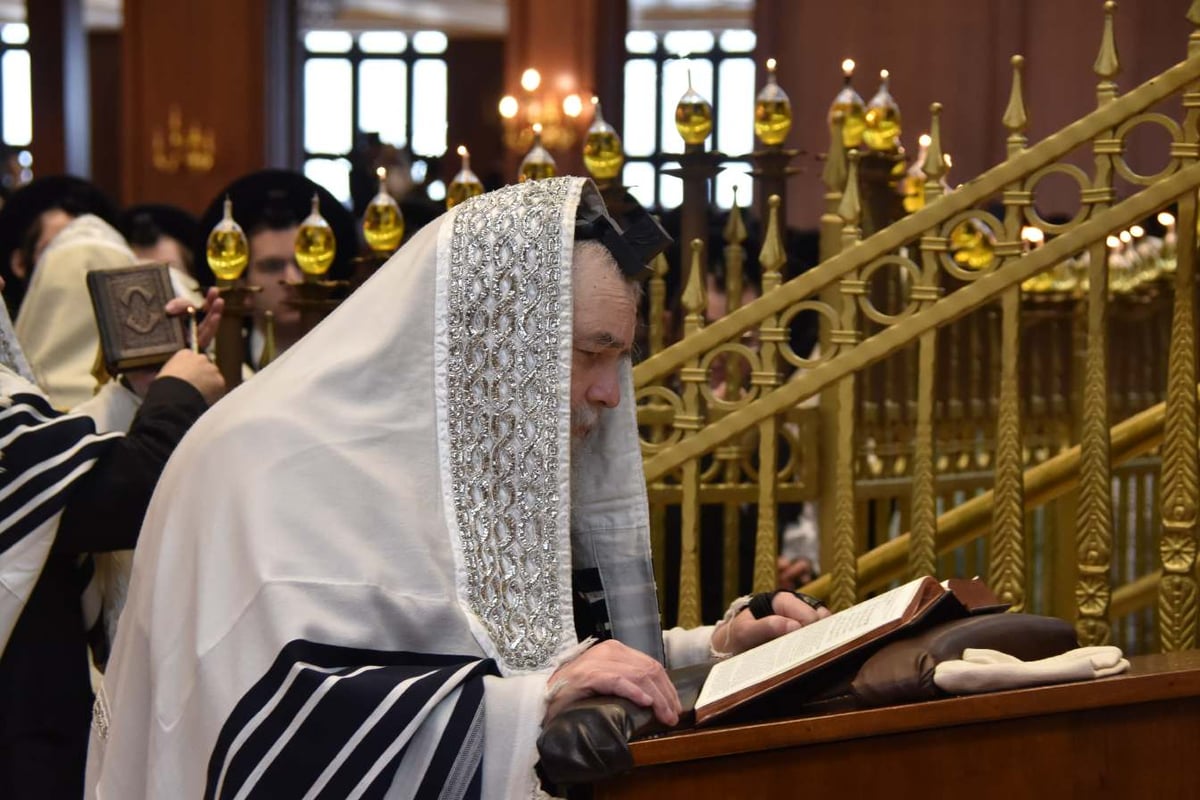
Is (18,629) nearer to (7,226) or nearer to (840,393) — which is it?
(840,393)

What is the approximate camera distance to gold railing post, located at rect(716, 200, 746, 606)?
439 cm

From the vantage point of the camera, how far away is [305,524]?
88.9 inches

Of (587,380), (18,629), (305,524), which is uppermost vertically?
(587,380)

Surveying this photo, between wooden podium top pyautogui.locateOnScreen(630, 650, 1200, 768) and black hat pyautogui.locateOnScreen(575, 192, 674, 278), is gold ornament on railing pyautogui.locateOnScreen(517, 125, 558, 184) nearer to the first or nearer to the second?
black hat pyautogui.locateOnScreen(575, 192, 674, 278)

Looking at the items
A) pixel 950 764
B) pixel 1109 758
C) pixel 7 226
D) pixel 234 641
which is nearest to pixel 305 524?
pixel 234 641

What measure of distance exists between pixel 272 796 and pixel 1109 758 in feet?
3.57

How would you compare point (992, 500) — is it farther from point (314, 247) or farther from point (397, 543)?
point (397, 543)

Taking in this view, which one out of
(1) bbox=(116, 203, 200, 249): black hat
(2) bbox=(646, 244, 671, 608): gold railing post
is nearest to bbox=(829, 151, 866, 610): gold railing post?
(2) bbox=(646, 244, 671, 608): gold railing post

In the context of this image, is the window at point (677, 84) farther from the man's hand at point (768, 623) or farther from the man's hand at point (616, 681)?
the man's hand at point (616, 681)

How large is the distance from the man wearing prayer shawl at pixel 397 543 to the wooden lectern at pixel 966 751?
111 mm

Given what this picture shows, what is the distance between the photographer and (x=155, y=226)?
6.42 metres

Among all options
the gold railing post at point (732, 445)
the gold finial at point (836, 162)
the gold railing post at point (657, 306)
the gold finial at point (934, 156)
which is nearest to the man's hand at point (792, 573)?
the gold railing post at point (732, 445)

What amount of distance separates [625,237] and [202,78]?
1403 centimetres

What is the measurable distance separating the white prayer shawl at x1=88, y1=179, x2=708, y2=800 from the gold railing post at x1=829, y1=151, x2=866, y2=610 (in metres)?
1.47
